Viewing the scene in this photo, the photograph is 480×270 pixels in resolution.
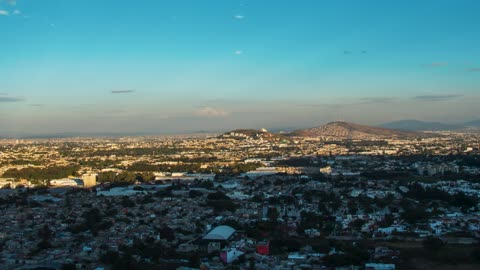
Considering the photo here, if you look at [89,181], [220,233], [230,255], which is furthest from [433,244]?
[89,181]

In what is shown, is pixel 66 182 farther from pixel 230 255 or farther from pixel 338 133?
pixel 338 133

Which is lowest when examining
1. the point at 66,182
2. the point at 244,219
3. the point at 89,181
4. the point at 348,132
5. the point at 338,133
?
the point at 244,219

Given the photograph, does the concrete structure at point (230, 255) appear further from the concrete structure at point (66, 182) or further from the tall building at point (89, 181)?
the concrete structure at point (66, 182)

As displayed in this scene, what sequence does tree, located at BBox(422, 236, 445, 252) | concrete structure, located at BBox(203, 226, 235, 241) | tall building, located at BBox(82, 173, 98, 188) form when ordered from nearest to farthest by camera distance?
tree, located at BBox(422, 236, 445, 252), concrete structure, located at BBox(203, 226, 235, 241), tall building, located at BBox(82, 173, 98, 188)

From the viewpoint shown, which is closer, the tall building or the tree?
the tree

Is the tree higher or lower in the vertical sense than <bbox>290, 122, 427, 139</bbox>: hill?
lower

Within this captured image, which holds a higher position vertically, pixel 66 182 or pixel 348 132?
pixel 348 132

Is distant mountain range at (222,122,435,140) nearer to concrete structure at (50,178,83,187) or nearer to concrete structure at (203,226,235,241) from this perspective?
concrete structure at (50,178,83,187)

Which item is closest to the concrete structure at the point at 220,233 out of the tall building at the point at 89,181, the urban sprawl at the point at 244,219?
the urban sprawl at the point at 244,219

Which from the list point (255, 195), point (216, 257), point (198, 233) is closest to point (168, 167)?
point (255, 195)

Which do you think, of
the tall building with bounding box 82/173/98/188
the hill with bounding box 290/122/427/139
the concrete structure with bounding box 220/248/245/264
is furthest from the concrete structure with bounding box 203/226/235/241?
the hill with bounding box 290/122/427/139
